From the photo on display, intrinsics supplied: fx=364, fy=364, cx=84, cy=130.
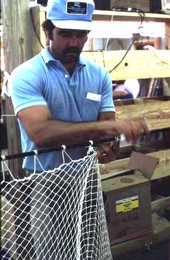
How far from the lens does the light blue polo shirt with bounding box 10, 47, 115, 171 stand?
1.74 m

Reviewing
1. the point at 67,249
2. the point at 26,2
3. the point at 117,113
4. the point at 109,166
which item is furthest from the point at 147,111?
the point at 67,249

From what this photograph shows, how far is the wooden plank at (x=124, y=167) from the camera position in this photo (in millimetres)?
2934

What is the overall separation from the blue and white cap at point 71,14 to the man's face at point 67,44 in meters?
0.03

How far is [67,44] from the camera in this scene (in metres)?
1.88

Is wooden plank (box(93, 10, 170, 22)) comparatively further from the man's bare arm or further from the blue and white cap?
the man's bare arm

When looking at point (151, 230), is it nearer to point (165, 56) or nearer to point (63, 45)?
point (165, 56)

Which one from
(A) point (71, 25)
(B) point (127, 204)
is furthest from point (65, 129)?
(B) point (127, 204)

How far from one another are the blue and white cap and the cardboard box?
4.07 ft

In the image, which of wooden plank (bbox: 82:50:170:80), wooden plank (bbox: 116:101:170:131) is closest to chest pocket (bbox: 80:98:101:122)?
wooden plank (bbox: 82:50:170:80)

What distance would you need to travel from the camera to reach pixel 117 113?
285cm

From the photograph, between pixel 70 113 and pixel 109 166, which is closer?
pixel 70 113

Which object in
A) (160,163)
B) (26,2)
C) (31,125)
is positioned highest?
(26,2)

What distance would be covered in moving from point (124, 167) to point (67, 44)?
4.70 feet

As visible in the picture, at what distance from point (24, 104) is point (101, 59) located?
113 cm
